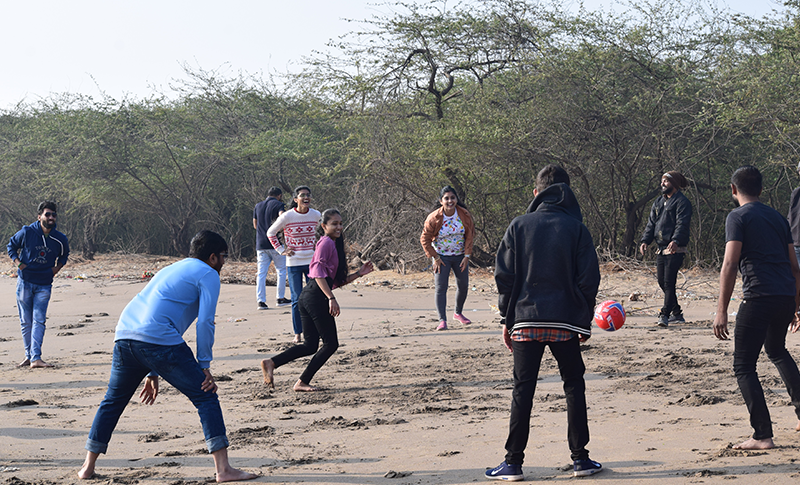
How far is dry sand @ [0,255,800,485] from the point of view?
14.4 feet

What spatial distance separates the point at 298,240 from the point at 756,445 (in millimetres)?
6202

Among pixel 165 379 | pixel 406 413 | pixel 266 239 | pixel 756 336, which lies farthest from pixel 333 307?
pixel 266 239

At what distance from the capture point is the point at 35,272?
8.30m

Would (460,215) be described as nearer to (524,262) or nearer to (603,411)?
(603,411)

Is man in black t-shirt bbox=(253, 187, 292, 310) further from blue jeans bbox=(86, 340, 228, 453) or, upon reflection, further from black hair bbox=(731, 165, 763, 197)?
black hair bbox=(731, 165, 763, 197)

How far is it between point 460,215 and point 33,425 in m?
5.53

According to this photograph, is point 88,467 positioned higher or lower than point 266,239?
lower

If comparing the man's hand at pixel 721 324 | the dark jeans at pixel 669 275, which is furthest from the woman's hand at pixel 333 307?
the dark jeans at pixel 669 275

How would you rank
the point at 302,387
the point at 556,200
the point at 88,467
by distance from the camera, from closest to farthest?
the point at 556,200, the point at 88,467, the point at 302,387

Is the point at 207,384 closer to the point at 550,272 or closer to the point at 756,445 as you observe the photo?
the point at 550,272

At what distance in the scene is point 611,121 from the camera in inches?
591

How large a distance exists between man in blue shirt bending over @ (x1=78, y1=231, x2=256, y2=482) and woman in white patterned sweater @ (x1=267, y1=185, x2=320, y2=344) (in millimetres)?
4197

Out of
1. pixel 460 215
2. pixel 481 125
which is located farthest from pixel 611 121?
pixel 460 215

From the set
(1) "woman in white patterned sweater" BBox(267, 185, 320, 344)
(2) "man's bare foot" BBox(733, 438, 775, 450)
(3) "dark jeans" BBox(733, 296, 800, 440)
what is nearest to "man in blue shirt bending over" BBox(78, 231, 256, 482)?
(2) "man's bare foot" BBox(733, 438, 775, 450)
